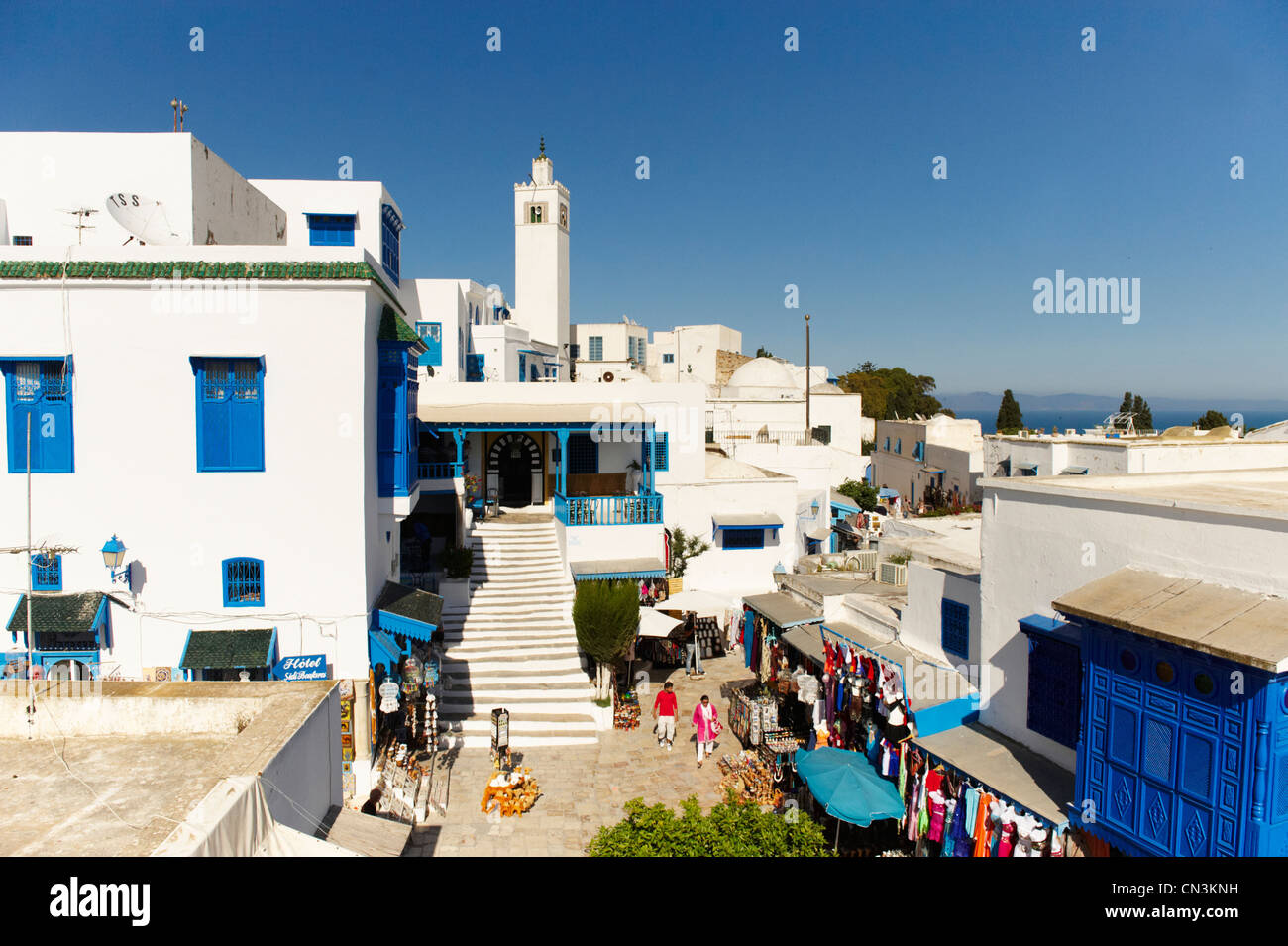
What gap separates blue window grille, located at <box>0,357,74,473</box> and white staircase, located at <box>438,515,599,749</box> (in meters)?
6.97

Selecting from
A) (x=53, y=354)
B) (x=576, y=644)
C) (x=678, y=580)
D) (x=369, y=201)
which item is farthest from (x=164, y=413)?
(x=678, y=580)

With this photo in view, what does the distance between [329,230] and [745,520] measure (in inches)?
483

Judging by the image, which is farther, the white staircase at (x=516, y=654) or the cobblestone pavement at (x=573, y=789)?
the white staircase at (x=516, y=654)

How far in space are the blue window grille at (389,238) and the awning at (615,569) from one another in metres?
8.46

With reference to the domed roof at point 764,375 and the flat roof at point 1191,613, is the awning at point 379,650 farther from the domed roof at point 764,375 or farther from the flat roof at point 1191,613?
the domed roof at point 764,375

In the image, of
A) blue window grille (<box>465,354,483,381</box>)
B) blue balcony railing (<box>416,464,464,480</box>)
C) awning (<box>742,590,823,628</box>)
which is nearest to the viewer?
awning (<box>742,590,823,628</box>)

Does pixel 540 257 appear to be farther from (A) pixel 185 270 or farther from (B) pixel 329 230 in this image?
(A) pixel 185 270

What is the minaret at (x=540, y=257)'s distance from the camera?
132 ft

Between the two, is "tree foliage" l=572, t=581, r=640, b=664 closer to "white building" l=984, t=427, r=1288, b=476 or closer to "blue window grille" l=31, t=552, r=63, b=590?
"blue window grille" l=31, t=552, r=63, b=590

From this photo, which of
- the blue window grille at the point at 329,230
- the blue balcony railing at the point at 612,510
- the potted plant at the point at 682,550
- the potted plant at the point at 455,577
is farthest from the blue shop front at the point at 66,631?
the potted plant at the point at 682,550

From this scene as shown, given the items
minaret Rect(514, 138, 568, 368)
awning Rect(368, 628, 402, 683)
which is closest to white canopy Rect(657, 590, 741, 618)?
awning Rect(368, 628, 402, 683)

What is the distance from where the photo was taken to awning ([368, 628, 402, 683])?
11523 millimetres
